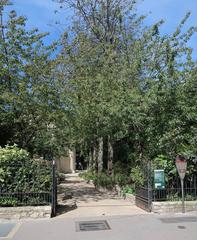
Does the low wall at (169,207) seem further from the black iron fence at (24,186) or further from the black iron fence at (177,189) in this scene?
the black iron fence at (24,186)

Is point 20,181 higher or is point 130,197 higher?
point 20,181

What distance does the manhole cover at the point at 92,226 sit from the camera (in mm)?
9709

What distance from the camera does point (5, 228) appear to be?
1001 cm

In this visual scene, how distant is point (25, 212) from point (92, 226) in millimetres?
2183

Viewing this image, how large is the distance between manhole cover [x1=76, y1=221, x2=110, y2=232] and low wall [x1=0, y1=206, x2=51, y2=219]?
1.26 meters

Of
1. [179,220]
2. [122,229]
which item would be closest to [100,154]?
[179,220]

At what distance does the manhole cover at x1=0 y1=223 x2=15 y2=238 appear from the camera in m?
9.36

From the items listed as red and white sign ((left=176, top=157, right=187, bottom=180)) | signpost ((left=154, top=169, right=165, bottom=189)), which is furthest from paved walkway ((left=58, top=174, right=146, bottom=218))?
red and white sign ((left=176, top=157, right=187, bottom=180))

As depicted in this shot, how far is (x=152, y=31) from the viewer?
15.5m

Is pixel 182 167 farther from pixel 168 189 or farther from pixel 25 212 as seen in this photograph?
pixel 25 212

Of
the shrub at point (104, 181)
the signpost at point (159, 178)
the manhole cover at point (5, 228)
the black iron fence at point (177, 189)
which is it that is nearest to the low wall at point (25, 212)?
the manhole cover at point (5, 228)

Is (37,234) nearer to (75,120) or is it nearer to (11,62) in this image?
(11,62)

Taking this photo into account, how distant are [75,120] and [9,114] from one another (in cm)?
415

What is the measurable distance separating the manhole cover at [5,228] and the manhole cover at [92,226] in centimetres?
165
